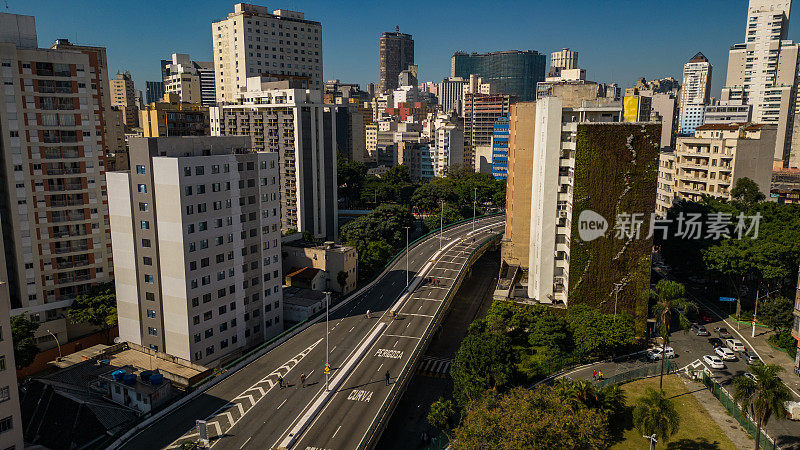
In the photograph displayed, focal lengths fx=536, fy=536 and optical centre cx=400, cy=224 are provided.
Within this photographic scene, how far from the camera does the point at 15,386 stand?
49.0 meters

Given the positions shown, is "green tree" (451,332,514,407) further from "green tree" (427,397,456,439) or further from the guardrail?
the guardrail

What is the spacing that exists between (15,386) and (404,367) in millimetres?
38223

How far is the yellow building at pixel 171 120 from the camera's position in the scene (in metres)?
127

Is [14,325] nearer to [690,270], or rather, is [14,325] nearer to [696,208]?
[690,270]

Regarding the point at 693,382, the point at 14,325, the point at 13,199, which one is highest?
the point at 13,199

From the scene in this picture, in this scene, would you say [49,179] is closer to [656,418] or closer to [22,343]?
[22,343]

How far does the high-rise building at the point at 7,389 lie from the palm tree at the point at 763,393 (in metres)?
65.1

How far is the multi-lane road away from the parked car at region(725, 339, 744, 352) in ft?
129

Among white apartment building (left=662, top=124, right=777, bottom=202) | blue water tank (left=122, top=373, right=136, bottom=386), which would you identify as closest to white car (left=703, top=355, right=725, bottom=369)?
white apartment building (left=662, top=124, right=777, bottom=202)

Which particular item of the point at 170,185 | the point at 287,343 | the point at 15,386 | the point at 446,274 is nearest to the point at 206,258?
the point at 170,185

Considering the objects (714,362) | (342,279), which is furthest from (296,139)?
(714,362)

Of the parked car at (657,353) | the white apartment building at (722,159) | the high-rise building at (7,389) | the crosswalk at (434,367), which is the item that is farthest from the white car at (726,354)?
the high-rise building at (7,389)

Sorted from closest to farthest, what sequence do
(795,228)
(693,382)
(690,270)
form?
1. (693,382)
2. (795,228)
3. (690,270)

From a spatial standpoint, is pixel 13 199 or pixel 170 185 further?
pixel 13 199
